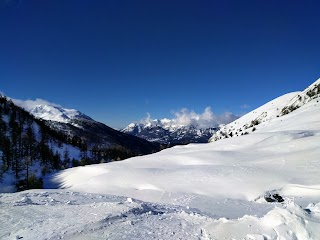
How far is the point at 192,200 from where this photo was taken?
22.3 m

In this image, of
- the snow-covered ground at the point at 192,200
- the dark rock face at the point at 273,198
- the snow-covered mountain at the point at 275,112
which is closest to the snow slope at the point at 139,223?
the snow-covered ground at the point at 192,200

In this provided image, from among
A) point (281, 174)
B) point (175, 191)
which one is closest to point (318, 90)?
point (281, 174)

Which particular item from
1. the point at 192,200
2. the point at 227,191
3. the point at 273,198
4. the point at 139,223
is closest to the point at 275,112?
the point at 227,191

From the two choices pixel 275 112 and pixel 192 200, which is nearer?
pixel 192 200

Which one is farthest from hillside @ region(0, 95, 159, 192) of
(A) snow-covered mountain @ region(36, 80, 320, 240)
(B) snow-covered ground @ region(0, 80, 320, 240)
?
(B) snow-covered ground @ region(0, 80, 320, 240)

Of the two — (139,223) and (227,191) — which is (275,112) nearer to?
(227,191)

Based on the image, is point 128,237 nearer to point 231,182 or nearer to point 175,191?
point 175,191

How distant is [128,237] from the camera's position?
1103 cm

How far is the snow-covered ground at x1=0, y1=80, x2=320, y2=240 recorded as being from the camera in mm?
11086

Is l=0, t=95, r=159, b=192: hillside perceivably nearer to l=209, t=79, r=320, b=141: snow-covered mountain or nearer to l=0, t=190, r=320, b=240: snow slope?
l=0, t=190, r=320, b=240: snow slope

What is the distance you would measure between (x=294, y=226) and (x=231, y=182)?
1729 cm

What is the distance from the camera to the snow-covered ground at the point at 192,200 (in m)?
11.1

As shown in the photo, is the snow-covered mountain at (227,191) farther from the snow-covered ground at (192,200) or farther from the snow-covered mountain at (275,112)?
the snow-covered mountain at (275,112)

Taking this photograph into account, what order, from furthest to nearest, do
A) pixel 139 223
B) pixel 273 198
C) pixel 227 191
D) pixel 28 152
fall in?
pixel 28 152, pixel 227 191, pixel 273 198, pixel 139 223
